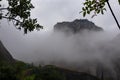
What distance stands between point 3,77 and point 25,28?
3579 cm

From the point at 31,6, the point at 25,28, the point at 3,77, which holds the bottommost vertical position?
the point at 3,77

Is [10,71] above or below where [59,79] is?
above

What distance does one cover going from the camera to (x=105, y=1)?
5.45 m

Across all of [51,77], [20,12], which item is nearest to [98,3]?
[20,12]

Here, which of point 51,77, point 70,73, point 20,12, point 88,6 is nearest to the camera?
point 88,6

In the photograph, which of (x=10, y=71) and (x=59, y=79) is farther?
(x=59, y=79)

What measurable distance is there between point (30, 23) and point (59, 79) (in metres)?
72.4

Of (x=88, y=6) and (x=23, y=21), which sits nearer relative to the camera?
(x=88, y=6)

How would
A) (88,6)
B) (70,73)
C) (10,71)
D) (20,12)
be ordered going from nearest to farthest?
(88,6), (20,12), (10,71), (70,73)

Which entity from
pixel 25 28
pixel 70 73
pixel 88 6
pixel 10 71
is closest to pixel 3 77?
pixel 10 71

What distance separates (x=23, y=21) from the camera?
42.0 feet

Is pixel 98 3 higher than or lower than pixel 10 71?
higher

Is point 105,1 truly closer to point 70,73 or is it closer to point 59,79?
point 59,79

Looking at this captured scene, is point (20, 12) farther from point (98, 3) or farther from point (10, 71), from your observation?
point (10, 71)
